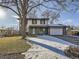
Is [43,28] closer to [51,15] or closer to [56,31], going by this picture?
[56,31]

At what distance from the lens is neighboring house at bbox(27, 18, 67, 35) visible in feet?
110

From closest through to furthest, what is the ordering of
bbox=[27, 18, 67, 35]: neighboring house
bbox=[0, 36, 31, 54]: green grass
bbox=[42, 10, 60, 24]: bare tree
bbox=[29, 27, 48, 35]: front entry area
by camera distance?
bbox=[0, 36, 31, 54]: green grass
bbox=[27, 18, 67, 35]: neighboring house
bbox=[29, 27, 48, 35]: front entry area
bbox=[42, 10, 60, 24]: bare tree

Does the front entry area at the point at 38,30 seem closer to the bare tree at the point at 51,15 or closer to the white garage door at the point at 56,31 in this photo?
the white garage door at the point at 56,31

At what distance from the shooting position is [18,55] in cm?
1216

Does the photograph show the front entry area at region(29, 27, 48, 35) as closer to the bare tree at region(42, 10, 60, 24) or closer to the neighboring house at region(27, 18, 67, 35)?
the neighboring house at region(27, 18, 67, 35)

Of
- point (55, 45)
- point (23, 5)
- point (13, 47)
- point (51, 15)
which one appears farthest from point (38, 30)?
point (13, 47)

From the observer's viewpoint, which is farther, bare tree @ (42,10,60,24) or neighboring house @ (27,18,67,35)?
bare tree @ (42,10,60,24)

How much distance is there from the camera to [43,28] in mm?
33938

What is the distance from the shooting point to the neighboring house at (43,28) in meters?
33.5

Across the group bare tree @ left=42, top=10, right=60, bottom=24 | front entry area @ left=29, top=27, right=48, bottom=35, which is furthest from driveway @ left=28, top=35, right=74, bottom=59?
bare tree @ left=42, top=10, right=60, bottom=24

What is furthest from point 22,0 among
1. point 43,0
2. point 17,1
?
point 43,0

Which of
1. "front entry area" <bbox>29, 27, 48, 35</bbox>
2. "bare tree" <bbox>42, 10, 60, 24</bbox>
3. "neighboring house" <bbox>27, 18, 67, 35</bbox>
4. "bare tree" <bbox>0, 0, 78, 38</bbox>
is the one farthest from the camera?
"bare tree" <bbox>42, 10, 60, 24</bbox>

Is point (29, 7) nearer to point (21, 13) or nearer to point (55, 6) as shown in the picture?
point (21, 13)

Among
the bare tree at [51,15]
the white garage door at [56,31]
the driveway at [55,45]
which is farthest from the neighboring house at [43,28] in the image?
the driveway at [55,45]
